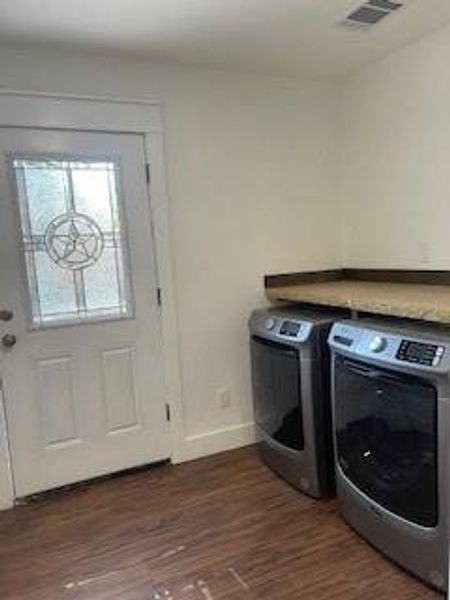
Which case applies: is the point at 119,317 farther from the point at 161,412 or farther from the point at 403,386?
the point at 403,386

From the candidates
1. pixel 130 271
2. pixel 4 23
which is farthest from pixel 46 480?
pixel 4 23

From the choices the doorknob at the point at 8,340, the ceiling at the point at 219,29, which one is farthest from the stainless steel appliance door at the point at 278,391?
the ceiling at the point at 219,29

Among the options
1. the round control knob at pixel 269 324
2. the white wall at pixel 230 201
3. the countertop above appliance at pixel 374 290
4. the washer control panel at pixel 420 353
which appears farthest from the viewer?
the white wall at pixel 230 201

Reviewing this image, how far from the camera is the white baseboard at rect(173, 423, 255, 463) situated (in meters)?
2.88

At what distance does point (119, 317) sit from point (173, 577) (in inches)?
51.6

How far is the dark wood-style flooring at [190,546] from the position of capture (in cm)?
182

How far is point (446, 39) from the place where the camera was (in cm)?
235

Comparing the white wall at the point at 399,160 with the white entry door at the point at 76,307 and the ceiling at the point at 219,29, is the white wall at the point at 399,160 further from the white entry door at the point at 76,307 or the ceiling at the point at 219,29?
the white entry door at the point at 76,307

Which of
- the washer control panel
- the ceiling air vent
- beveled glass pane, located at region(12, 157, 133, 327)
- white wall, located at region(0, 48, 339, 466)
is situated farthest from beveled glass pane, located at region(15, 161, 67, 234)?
the washer control panel

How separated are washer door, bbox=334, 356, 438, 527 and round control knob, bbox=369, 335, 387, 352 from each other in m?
0.09

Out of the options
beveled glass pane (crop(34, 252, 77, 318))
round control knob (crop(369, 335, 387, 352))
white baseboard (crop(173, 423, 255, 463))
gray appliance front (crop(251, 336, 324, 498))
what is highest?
beveled glass pane (crop(34, 252, 77, 318))

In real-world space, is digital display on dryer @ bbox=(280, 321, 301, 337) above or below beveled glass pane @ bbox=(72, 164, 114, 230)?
below

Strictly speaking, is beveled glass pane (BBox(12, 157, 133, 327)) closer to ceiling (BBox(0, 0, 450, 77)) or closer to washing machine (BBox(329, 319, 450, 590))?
ceiling (BBox(0, 0, 450, 77))

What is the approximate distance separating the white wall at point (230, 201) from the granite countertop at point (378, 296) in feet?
0.86
